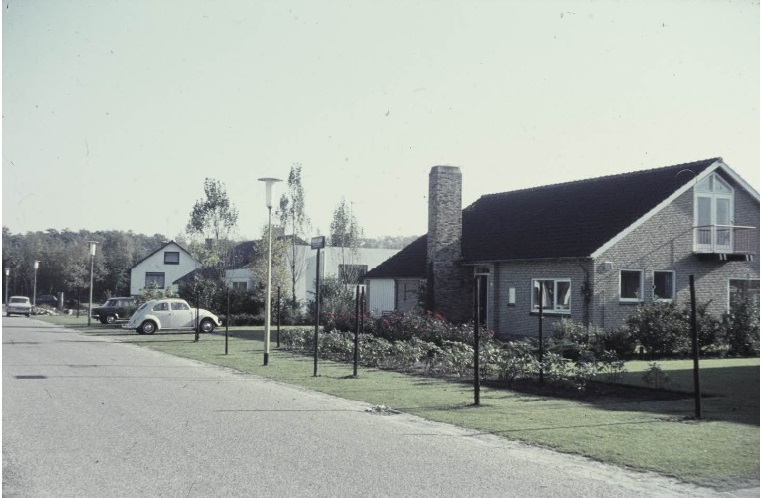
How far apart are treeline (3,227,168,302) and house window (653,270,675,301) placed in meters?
30.2

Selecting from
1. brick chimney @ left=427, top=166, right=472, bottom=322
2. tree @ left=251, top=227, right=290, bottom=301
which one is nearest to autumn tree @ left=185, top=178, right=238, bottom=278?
tree @ left=251, top=227, right=290, bottom=301

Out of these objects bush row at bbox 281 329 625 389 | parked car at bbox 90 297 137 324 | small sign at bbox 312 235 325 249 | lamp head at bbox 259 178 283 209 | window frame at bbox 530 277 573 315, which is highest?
lamp head at bbox 259 178 283 209

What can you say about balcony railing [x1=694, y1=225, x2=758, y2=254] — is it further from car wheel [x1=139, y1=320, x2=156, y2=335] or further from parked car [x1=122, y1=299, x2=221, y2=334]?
car wheel [x1=139, y1=320, x2=156, y2=335]

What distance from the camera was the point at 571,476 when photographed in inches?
269

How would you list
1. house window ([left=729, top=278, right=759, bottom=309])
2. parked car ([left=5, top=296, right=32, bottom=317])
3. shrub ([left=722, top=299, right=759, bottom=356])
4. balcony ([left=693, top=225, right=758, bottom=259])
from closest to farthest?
shrub ([left=722, top=299, right=759, bottom=356])
balcony ([left=693, top=225, right=758, bottom=259])
house window ([left=729, top=278, right=759, bottom=309])
parked car ([left=5, top=296, right=32, bottom=317])

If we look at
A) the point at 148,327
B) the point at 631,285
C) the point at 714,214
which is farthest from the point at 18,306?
the point at 714,214

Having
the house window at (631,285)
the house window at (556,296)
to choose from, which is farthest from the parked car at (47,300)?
the house window at (631,285)

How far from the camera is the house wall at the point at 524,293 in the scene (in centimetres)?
2347

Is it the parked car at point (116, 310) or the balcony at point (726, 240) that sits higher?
the balcony at point (726, 240)

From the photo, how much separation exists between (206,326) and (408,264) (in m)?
9.50

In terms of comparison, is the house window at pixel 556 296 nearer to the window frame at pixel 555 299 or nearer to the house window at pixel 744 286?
the window frame at pixel 555 299

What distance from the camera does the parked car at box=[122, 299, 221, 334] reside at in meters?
31.8

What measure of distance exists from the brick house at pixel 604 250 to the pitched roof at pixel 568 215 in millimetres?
54

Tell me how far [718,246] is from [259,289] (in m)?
25.8
